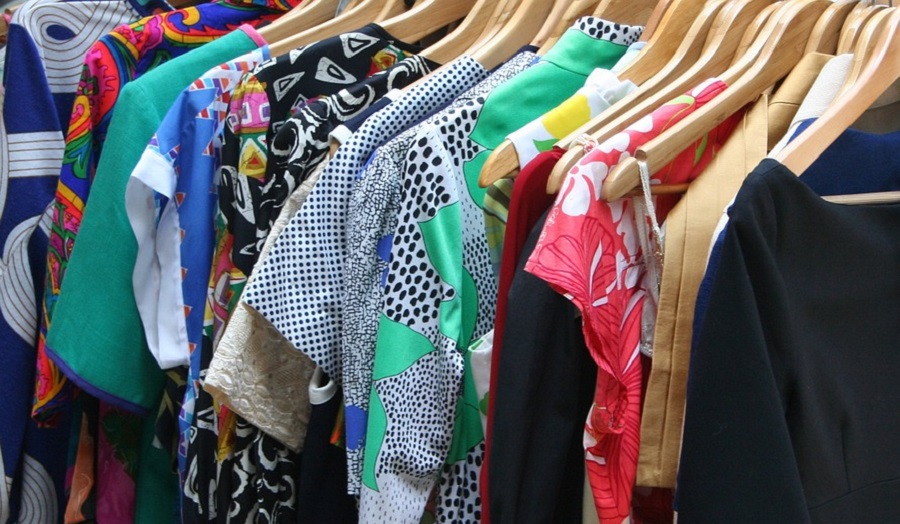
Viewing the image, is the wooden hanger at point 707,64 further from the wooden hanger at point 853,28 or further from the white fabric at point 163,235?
the white fabric at point 163,235

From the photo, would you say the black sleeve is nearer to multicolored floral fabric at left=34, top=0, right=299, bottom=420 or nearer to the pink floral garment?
the pink floral garment

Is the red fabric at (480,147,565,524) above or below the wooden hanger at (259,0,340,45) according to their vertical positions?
below

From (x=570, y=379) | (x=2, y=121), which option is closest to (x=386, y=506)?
(x=570, y=379)

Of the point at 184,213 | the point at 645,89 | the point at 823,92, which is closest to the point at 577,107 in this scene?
the point at 645,89

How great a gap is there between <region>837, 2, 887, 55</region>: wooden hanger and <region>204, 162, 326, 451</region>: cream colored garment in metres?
0.48

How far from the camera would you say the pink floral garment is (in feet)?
2.07

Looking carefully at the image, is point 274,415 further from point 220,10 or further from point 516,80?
point 220,10

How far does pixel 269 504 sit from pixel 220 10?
592mm

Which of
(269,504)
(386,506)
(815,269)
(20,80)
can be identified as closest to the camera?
(815,269)

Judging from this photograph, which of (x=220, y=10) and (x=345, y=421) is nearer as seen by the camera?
(x=345, y=421)

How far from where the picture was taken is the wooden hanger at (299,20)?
3.50 feet

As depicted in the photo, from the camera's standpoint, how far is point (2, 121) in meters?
1.04

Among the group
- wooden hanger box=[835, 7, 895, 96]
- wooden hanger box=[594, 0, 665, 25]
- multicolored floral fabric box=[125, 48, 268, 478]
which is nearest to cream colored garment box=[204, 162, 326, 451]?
multicolored floral fabric box=[125, 48, 268, 478]

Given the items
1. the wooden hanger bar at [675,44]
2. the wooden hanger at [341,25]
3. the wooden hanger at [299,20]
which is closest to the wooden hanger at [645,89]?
the wooden hanger bar at [675,44]
